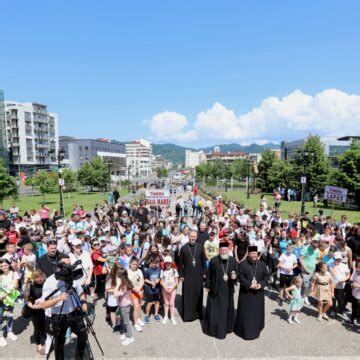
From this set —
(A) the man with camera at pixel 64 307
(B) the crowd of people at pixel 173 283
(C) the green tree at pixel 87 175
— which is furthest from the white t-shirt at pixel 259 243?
(C) the green tree at pixel 87 175

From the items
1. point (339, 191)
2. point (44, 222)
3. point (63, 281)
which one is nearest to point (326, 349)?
point (63, 281)

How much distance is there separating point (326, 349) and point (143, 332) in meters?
3.80

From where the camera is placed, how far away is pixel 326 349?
5727mm

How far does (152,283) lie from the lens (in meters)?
6.78

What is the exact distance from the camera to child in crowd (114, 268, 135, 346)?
19.1ft

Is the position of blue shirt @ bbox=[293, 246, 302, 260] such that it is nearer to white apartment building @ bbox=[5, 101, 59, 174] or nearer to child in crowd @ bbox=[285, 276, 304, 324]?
child in crowd @ bbox=[285, 276, 304, 324]

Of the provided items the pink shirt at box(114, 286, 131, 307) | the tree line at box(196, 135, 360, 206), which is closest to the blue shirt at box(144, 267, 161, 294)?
the pink shirt at box(114, 286, 131, 307)

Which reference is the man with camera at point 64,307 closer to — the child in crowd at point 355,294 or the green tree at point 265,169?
the child in crowd at point 355,294

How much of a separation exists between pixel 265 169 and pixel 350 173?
75.2 ft

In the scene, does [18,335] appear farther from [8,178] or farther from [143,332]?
[8,178]

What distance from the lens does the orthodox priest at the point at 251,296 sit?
19.7 feet

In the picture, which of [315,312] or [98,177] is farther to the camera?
[98,177]

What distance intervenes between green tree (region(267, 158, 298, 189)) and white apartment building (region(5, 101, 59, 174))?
62.8 m

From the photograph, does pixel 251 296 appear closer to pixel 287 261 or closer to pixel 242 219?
pixel 287 261
